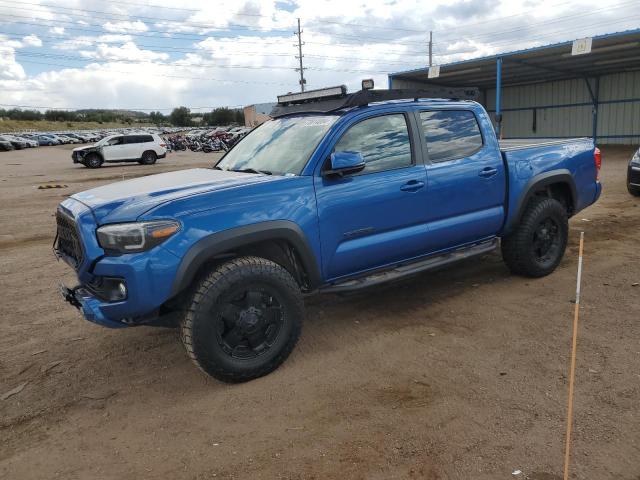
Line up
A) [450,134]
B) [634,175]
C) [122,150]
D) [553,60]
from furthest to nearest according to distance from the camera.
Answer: [122,150], [553,60], [634,175], [450,134]

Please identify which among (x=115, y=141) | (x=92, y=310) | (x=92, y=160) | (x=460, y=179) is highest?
(x=115, y=141)

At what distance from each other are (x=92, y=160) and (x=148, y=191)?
1028 inches

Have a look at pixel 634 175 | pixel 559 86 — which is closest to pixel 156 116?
pixel 559 86

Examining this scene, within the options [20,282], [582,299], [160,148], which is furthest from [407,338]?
[160,148]

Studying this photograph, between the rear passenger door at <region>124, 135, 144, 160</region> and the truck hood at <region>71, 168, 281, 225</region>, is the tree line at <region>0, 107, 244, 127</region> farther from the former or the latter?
the truck hood at <region>71, 168, 281, 225</region>

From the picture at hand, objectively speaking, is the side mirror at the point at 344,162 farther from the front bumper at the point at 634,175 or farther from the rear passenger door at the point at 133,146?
the rear passenger door at the point at 133,146

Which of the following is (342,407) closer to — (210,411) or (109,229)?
(210,411)

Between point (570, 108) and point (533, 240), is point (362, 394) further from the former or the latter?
point (570, 108)

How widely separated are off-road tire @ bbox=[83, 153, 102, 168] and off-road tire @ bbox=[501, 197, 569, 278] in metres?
26.0

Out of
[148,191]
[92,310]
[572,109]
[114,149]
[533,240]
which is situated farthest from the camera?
[572,109]

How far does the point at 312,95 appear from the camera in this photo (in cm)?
455

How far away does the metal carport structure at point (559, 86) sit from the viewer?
21750mm

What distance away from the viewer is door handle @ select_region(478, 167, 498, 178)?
4.83 metres

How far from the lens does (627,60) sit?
22156mm
